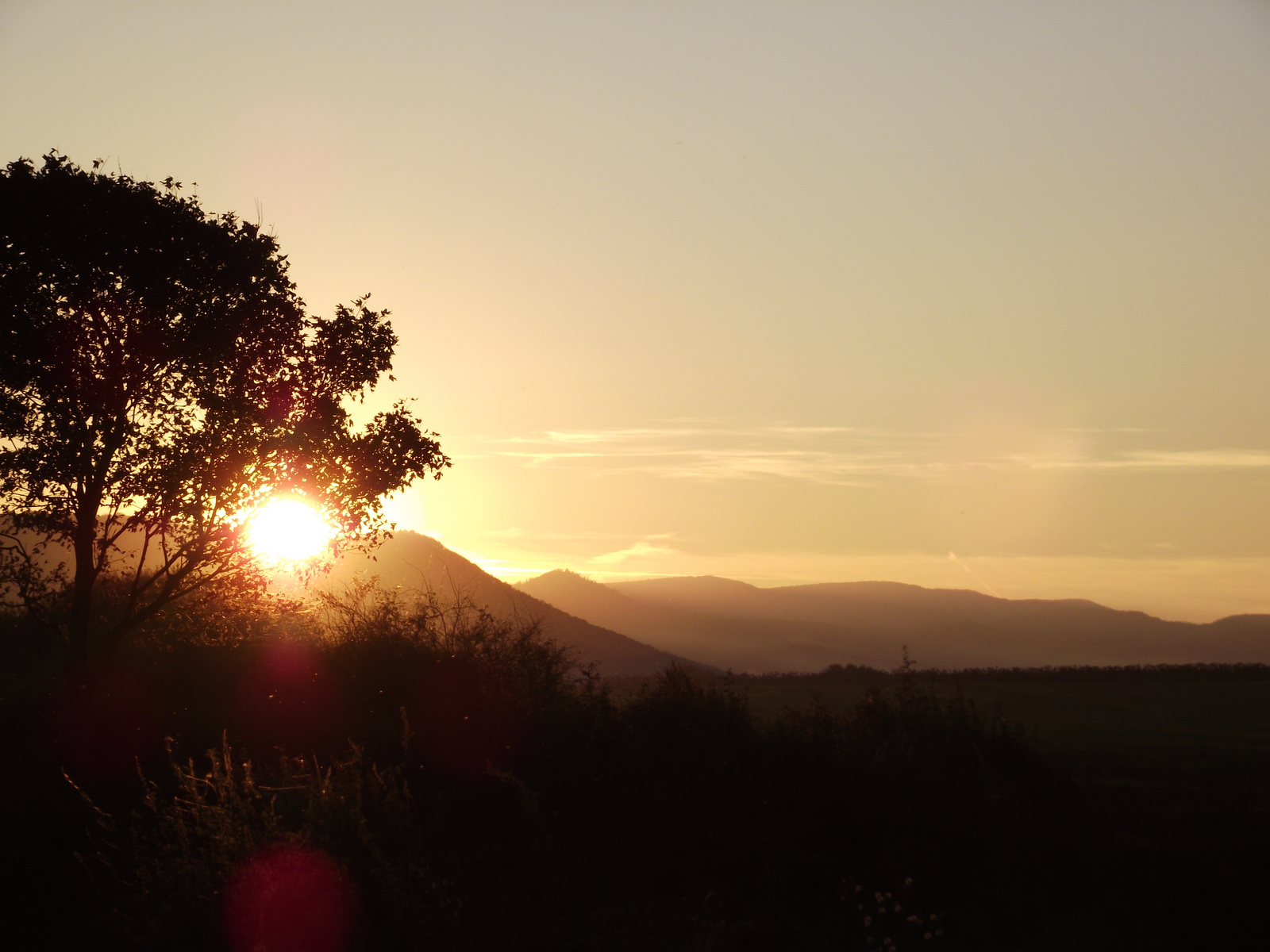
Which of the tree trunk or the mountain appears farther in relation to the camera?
the mountain

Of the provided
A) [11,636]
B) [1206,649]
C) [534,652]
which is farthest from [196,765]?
[1206,649]

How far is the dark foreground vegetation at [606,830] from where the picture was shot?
838 cm

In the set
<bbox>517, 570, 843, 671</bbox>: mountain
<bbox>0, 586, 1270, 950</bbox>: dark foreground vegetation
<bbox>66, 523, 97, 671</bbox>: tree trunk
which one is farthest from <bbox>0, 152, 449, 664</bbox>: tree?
<bbox>517, 570, 843, 671</bbox>: mountain

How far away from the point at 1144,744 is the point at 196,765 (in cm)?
1345

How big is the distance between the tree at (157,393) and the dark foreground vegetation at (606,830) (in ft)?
11.3

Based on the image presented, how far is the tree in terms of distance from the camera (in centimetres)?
1525

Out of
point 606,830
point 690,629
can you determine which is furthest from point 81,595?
point 690,629

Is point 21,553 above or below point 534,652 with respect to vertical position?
above

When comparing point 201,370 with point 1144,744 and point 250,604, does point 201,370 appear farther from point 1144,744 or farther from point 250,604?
point 1144,744

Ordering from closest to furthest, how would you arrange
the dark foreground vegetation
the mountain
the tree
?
1. the dark foreground vegetation
2. the tree
3. the mountain

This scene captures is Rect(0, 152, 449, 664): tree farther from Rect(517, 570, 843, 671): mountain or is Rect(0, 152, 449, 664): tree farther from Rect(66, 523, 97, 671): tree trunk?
Rect(517, 570, 843, 671): mountain

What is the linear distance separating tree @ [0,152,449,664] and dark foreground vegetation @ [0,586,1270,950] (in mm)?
3435

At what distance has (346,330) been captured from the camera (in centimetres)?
1767

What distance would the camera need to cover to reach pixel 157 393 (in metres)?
16.1
